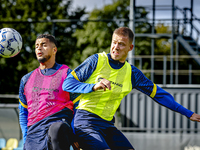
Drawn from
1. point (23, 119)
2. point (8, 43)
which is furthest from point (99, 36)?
point (23, 119)

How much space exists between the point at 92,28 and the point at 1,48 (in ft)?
66.2

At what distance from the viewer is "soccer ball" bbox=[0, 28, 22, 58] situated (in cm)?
349

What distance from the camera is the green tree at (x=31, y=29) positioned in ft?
73.9

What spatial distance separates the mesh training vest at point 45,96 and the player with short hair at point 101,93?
0.35m

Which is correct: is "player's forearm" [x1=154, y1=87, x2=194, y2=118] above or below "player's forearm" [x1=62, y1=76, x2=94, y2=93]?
below

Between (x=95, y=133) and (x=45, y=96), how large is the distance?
81cm

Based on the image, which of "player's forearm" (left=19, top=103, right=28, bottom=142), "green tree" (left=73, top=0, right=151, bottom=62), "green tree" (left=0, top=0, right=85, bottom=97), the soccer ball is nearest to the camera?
"player's forearm" (left=19, top=103, right=28, bottom=142)

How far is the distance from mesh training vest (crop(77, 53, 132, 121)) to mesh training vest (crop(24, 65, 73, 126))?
350 millimetres

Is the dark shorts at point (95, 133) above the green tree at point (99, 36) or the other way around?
the other way around

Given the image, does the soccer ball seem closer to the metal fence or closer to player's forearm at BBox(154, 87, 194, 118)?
player's forearm at BBox(154, 87, 194, 118)

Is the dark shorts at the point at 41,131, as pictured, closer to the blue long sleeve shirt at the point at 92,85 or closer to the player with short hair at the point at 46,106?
the player with short hair at the point at 46,106

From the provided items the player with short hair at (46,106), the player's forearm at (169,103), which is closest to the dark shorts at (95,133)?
the player with short hair at (46,106)

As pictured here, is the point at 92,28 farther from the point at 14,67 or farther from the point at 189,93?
the point at 189,93

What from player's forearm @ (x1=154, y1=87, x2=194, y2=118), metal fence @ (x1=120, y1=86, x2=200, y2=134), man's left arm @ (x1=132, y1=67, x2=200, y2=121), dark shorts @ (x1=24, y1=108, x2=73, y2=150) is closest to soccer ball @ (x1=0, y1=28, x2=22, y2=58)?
dark shorts @ (x1=24, y1=108, x2=73, y2=150)
